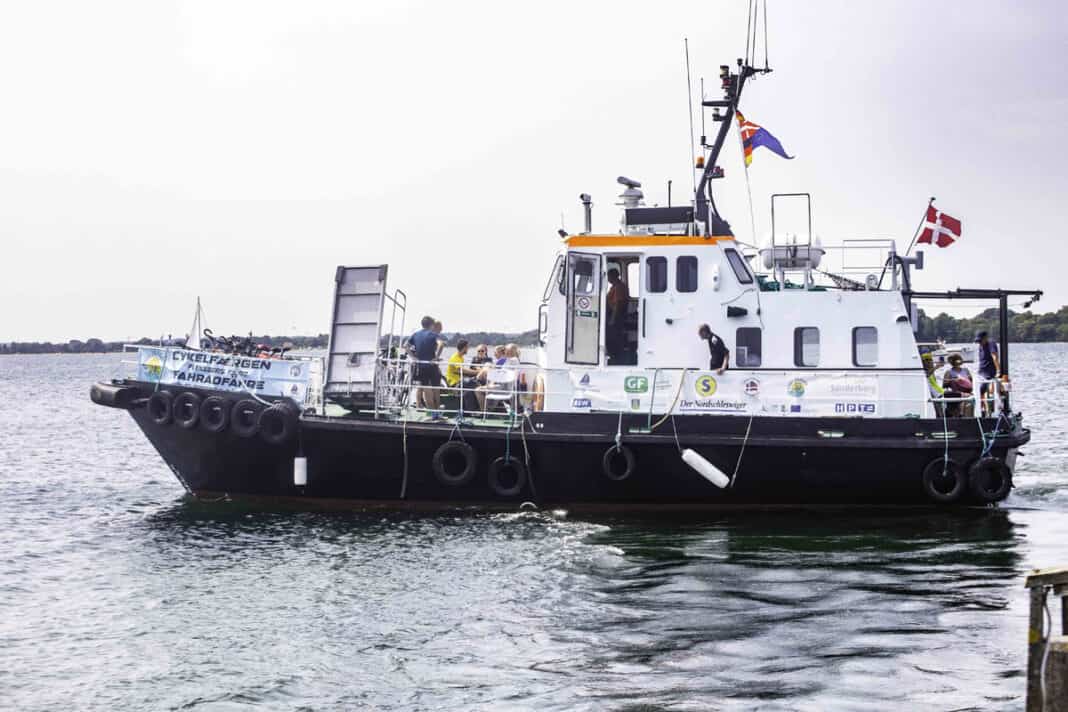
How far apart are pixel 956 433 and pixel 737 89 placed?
5748 millimetres

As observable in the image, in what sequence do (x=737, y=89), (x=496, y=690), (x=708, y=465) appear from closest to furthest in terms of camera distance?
(x=496, y=690) → (x=708, y=465) → (x=737, y=89)

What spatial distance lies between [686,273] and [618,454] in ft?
8.47

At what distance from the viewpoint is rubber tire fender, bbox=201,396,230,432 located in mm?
15711

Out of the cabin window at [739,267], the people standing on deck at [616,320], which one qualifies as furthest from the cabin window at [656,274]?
the cabin window at [739,267]

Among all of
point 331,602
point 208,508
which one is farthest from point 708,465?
point 208,508

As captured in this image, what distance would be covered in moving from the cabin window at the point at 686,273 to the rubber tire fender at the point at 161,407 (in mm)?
7079

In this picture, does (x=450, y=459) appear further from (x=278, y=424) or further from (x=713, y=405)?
(x=713, y=405)

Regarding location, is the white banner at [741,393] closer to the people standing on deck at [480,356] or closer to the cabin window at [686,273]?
the cabin window at [686,273]

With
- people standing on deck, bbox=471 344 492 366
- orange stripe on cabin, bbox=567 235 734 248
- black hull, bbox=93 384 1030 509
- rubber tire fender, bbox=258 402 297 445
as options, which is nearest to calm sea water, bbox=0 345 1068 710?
black hull, bbox=93 384 1030 509

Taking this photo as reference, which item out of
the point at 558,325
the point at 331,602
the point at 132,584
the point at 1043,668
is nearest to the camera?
the point at 1043,668

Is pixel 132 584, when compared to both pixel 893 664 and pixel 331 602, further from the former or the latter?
pixel 893 664

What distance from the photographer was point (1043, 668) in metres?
6.00

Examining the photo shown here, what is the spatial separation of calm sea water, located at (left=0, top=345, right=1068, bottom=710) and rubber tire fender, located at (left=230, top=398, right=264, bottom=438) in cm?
124

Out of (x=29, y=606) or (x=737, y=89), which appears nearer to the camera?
(x=29, y=606)
